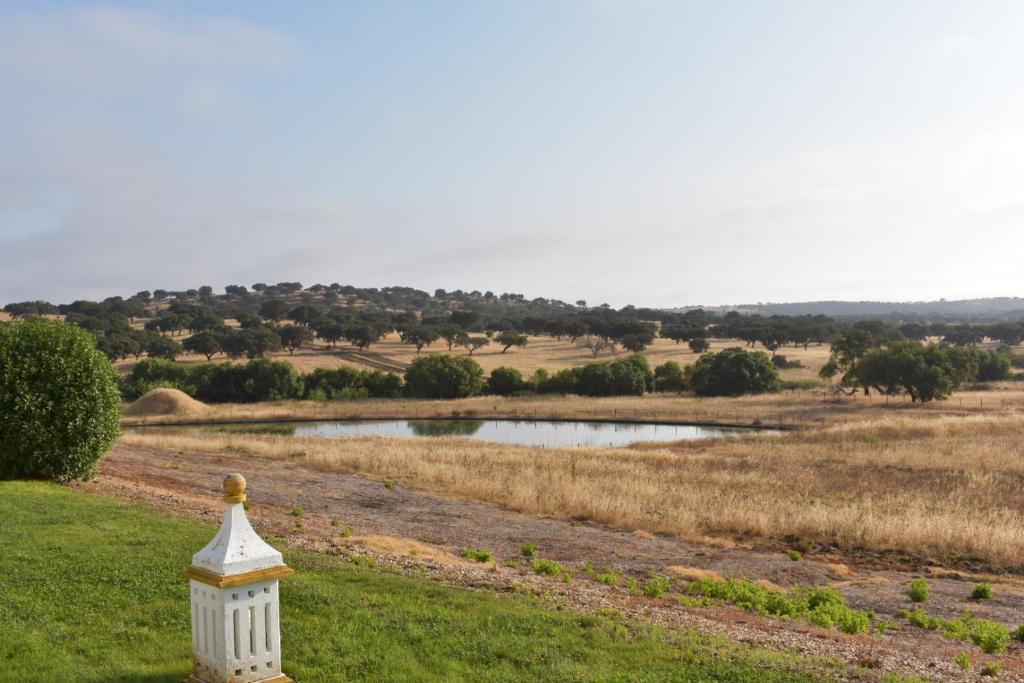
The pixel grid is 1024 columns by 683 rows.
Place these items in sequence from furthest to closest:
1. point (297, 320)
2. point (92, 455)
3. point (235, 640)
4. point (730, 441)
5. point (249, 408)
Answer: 1. point (297, 320)
2. point (249, 408)
3. point (730, 441)
4. point (92, 455)
5. point (235, 640)

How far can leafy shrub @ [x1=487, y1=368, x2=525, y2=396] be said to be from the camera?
86.0 meters

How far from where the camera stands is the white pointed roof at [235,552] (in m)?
7.73

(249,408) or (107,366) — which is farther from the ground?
(107,366)

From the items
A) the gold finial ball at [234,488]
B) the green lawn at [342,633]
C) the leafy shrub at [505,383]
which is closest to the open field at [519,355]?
the leafy shrub at [505,383]

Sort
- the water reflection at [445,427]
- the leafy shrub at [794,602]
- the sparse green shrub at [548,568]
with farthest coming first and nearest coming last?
the water reflection at [445,427], the sparse green shrub at [548,568], the leafy shrub at [794,602]

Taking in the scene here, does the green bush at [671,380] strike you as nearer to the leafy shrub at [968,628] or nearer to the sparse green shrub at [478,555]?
the sparse green shrub at [478,555]

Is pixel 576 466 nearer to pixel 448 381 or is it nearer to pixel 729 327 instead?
pixel 448 381

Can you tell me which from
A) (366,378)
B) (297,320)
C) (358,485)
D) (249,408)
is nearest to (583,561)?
(358,485)

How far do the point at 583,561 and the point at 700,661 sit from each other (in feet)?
25.9

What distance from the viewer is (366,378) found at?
8681 centimetres

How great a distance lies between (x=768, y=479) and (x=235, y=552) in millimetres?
28395

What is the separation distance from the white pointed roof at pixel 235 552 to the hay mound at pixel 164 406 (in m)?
66.6

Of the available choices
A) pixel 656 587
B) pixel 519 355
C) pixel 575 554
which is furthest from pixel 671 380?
pixel 656 587

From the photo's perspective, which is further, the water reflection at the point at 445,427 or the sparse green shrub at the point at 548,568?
the water reflection at the point at 445,427
